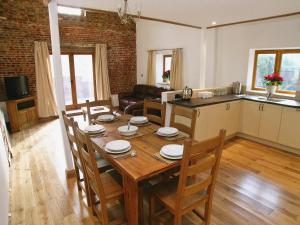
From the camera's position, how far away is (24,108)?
198 inches

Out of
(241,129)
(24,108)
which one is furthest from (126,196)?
(24,108)

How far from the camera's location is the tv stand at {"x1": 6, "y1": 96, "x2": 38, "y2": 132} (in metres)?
4.64

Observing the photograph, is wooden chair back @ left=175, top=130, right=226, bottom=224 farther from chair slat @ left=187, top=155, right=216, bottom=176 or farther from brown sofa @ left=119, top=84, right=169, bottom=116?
brown sofa @ left=119, top=84, right=169, bottom=116

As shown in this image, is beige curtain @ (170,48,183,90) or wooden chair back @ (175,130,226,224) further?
beige curtain @ (170,48,183,90)

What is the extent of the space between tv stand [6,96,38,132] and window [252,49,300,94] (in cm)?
555

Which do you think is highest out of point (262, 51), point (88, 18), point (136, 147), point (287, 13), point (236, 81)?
point (88, 18)

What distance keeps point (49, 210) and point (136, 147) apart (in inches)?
50.4

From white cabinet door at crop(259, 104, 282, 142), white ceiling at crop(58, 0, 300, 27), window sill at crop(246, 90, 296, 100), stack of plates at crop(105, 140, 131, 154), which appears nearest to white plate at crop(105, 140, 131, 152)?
stack of plates at crop(105, 140, 131, 154)

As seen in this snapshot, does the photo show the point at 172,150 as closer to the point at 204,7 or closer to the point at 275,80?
the point at 204,7

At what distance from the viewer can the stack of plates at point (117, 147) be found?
5.64 feet

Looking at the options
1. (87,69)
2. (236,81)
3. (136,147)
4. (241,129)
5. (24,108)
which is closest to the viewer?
(136,147)

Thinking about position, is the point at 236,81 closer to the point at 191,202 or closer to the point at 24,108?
the point at 191,202

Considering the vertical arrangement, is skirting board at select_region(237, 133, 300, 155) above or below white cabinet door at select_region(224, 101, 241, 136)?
below

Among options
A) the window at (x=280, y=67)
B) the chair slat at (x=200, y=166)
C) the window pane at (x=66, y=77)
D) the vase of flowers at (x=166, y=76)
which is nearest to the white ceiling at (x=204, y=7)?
the window at (x=280, y=67)
